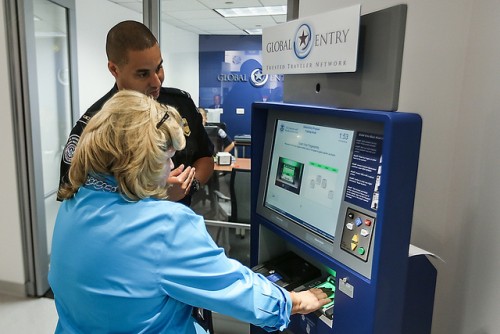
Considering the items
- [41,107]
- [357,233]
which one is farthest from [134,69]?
[41,107]

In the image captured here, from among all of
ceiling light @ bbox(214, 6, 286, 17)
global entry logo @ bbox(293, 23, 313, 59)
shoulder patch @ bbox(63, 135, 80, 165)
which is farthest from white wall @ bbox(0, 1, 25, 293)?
ceiling light @ bbox(214, 6, 286, 17)

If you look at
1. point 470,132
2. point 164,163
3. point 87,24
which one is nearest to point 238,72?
point 87,24

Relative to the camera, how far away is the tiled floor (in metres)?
2.63

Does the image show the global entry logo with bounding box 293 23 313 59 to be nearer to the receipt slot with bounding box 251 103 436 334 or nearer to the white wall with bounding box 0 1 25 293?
the receipt slot with bounding box 251 103 436 334

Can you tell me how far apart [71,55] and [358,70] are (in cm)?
302

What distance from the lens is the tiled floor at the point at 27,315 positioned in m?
2.63

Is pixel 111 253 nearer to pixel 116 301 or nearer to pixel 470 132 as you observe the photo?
pixel 116 301

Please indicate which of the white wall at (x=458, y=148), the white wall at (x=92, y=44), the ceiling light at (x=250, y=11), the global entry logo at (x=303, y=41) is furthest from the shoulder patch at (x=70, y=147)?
the ceiling light at (x=250, y=11)

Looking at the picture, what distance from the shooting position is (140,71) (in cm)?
155

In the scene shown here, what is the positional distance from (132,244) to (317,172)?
2.12 ft

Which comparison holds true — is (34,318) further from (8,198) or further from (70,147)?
(70,147)

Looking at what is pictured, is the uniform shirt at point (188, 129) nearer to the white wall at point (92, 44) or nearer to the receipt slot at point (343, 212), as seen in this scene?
the receipt slot at point (343, 212)

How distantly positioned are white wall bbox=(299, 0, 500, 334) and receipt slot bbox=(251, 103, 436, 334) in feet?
0.64

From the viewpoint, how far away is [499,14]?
3.81ft
